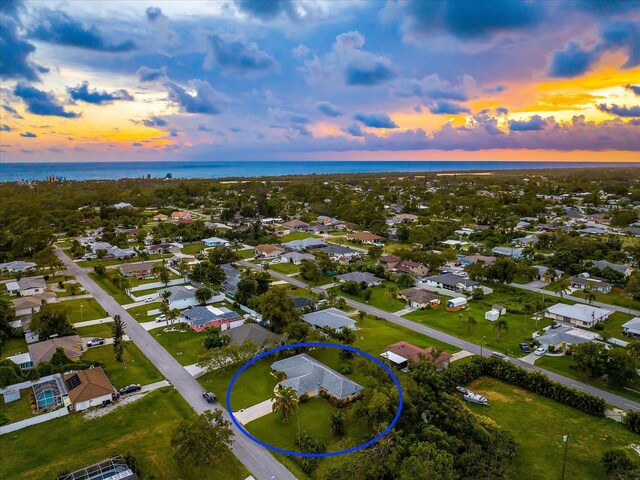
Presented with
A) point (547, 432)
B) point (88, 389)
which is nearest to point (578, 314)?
point (547, 432)

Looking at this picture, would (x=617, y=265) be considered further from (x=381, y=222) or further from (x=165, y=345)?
(x=165, y=345)

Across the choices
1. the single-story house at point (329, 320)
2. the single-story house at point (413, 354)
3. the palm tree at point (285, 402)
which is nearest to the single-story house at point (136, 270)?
the single-story house at point (329, 320)

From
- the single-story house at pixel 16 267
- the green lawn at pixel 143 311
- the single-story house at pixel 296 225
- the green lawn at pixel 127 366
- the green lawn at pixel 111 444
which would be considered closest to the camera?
the green lawn at pixel 111 444

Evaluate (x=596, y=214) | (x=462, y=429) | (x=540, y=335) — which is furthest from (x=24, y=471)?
(x=596, y=214)

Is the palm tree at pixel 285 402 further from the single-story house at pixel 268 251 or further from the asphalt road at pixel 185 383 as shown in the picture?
the single-story house at pixel 268 251

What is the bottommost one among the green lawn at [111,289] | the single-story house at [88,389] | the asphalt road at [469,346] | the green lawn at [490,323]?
the green lawn at [490,323]

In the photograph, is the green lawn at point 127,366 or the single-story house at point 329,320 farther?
the single-story house at point 329,320

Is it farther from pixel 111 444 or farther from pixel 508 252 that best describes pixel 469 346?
pixel 508 252
